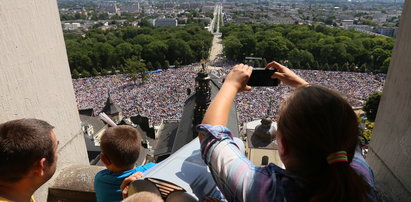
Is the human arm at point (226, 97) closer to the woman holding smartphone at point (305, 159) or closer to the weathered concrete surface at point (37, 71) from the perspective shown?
the woman holding smartphone at point (305, 159)

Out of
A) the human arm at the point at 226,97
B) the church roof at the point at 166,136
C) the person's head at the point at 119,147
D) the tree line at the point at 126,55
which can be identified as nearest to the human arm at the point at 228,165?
the human arm at the point at 226,97

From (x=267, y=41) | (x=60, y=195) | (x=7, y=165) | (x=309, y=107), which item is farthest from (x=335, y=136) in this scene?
(x=267, y=41)

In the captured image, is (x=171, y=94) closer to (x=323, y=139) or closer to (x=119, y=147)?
(x=119, y=147)

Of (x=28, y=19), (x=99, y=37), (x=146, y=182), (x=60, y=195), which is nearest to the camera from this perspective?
(x=146, y=182)

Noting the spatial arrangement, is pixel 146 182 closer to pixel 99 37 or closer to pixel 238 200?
pixel 238 200

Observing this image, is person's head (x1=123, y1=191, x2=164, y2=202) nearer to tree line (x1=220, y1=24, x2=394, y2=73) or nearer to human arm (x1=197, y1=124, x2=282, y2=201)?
human arm (x1=197, y1=124, x2=282, y2=201)

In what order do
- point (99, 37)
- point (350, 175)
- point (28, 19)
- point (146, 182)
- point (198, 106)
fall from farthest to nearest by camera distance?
point (99, 37)
point (198, 106)
point (28, 19)
point (146, 182)
point (350, 175)
